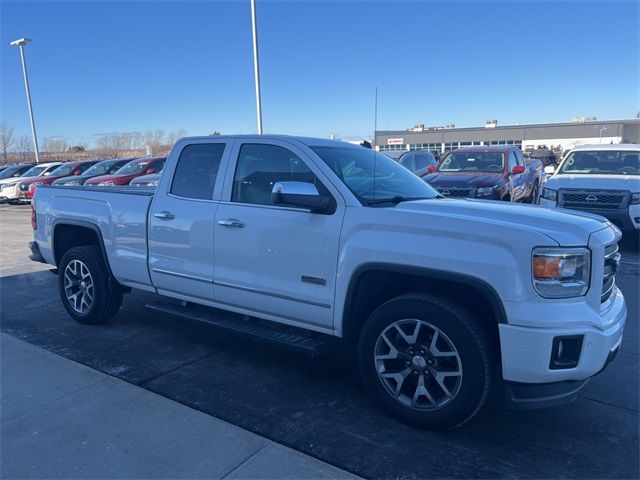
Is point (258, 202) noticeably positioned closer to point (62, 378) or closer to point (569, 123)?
point (62, 378)

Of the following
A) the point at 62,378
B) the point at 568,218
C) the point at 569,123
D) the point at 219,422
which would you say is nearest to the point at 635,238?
the point at 568,218

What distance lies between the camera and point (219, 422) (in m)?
3.41

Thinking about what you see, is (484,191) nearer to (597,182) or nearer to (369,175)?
(597,182)

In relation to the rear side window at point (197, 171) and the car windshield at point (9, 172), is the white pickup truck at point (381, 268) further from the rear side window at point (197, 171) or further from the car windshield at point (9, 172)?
the car windshield at point (9, 172)

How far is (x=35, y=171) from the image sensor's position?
23875mm

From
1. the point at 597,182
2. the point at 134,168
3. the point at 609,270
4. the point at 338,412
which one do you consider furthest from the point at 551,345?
the point at 134,168

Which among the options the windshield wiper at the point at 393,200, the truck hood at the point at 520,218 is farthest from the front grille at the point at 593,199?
the windshield wiper at the point at 393,200

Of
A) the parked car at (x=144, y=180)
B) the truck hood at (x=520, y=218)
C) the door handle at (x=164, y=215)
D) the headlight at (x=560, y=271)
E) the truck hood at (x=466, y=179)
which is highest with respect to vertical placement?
the truck hood at (x=520, y=218)

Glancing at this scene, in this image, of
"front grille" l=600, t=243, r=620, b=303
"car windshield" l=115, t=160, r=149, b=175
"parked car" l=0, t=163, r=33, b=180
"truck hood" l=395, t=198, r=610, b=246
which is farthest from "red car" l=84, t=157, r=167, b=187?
"front grille" l=600, t=243, r=620, b=303

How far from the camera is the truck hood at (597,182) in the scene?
9.01m

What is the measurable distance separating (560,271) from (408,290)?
1.00 meters

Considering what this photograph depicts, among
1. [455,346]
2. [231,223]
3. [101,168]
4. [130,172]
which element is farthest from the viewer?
[101,168]

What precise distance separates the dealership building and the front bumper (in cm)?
6519

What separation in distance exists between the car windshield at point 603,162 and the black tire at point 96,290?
29.9ft
